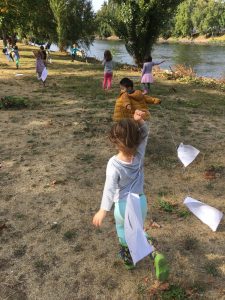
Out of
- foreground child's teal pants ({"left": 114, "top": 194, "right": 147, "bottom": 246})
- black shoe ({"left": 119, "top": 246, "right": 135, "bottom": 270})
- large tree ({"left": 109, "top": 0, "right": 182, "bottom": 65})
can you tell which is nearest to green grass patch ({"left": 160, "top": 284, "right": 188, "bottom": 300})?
black shoe ({"left": 119, "top": 246, "right": 135, "bottom": 270})

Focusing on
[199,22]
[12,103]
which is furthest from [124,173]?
[199,22]

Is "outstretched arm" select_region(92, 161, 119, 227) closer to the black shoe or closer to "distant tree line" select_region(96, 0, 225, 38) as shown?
the black shoe

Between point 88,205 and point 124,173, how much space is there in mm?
2291

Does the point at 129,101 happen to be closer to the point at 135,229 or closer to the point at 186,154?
the point at 186,154

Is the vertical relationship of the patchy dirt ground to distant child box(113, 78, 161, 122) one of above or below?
below

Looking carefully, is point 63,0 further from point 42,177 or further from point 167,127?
point 42,177

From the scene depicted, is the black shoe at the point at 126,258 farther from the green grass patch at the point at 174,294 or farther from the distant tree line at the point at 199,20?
the distant tree line at the point at 199,20

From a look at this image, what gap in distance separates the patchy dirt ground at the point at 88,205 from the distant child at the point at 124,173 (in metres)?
0.59

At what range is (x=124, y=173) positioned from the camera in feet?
11.7

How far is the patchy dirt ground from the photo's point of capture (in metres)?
4.11

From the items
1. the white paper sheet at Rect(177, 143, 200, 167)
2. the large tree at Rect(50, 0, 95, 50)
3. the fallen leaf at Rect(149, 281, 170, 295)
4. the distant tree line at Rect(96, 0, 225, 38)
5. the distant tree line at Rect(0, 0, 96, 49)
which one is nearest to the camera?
the fallen leaf at Rect(149, 281, 170, 295)

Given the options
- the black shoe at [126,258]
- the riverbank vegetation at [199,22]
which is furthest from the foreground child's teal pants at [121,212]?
the riverbank vegetation at [199,22]

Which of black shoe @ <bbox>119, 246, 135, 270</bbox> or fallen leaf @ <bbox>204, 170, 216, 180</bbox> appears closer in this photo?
black shoe @ <bbox>119, 246, 135, 270</bbox>

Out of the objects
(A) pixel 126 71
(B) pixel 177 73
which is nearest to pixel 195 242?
(B) pixel 177 73
